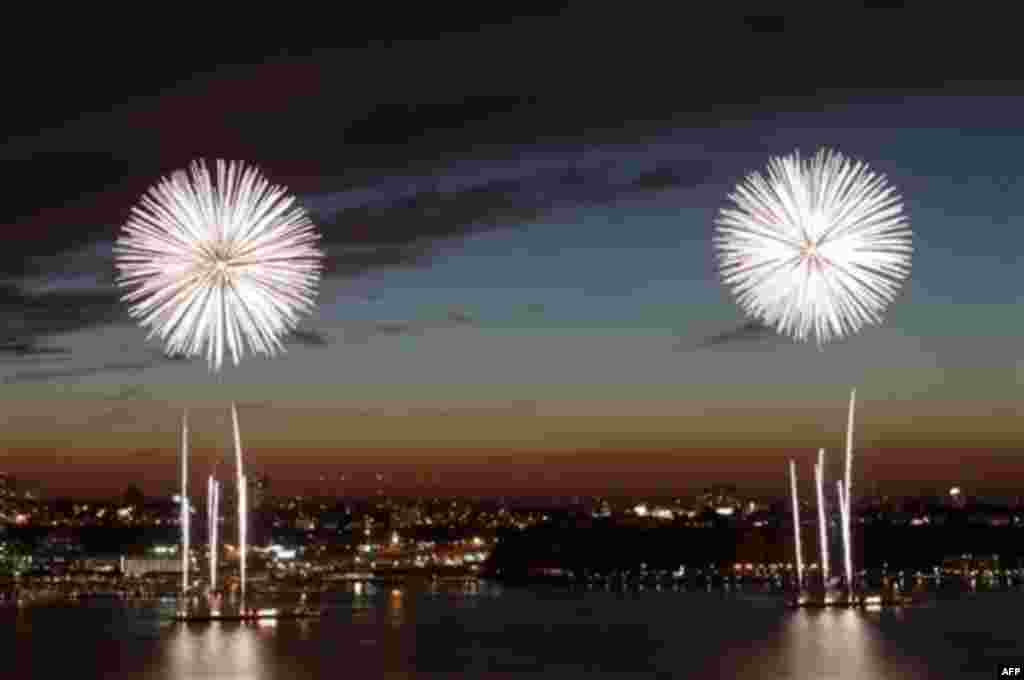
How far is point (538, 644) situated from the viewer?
8875cm

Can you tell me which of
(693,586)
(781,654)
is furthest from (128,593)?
(781,654)

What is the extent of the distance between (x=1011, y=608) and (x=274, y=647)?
2299 inches

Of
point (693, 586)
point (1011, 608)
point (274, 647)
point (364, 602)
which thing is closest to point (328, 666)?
point (274, 647)

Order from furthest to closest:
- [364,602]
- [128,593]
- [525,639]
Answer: [128,593] → [364,602] → [525,639]

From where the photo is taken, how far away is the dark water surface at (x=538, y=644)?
71.7m

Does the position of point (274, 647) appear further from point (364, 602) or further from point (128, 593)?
point (128, 593)

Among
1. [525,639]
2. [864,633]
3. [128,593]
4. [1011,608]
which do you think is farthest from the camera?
[128,593]

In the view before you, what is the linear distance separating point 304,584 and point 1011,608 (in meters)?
82.4

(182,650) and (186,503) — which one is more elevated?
(186,503)

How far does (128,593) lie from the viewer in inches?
6855

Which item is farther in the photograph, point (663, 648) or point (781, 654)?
point (663, 648)

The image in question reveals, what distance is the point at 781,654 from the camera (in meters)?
77.1

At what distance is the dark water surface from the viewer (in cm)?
7169

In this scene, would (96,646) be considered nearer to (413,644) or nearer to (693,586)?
(413,644)
